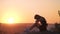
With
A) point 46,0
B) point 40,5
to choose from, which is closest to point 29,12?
point 40,5

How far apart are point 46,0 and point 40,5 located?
0.12 meters

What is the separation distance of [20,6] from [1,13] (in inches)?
12.0

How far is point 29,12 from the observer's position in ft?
5.91

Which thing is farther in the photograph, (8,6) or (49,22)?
(8,6)

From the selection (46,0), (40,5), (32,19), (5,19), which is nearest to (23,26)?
(32,19)

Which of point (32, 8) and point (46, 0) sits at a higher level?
point (46, 0)

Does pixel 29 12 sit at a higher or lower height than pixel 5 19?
higher

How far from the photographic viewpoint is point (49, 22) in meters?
1.73

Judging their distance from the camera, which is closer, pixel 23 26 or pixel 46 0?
pixel 23 26

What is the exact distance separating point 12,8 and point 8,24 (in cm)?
26

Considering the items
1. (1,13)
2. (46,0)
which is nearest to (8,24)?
(1,13)

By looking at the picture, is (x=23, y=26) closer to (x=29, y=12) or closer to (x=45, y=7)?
(x=29, y=12)

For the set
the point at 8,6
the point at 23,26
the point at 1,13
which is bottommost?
the point at 23,26

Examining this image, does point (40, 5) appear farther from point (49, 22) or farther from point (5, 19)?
point (5, 19)
